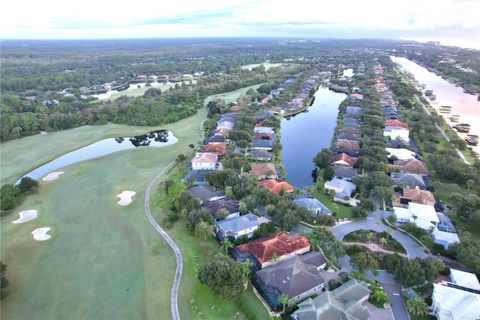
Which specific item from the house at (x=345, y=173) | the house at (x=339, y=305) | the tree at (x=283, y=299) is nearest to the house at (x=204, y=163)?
the house at (x=345, y=173)

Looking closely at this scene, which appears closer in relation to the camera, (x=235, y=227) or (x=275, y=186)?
(x=235, y=227)

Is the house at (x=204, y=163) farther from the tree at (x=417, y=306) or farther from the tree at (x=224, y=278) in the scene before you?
the tree at (x=417, y=306)

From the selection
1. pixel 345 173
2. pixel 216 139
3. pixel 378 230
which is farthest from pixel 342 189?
pixel 216 139

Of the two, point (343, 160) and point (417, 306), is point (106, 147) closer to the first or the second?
point (343, 160)

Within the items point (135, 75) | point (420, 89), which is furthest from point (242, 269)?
point (135, 75)

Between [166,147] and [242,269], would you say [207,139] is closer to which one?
[166,147]

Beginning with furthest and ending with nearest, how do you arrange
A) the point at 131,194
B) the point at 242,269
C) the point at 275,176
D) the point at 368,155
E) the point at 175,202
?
the point at 368,155
the point at 275,176
the point at 131,194
the point at 175,202
the point at 242,269
